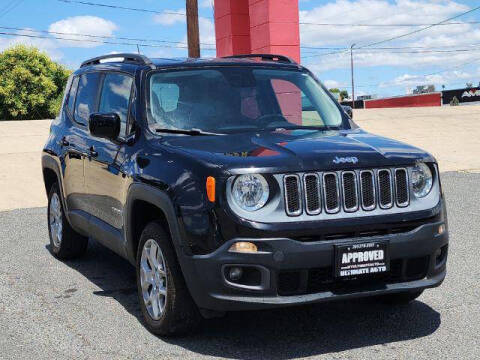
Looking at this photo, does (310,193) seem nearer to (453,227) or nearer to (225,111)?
(225,111)

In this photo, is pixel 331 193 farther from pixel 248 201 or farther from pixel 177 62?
pixel 177 62

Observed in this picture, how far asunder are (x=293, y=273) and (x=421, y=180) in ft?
3.60

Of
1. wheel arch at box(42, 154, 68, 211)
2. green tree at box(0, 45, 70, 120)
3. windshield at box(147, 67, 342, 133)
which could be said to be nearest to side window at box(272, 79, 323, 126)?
windshield at box(147, 67, 342, 133)

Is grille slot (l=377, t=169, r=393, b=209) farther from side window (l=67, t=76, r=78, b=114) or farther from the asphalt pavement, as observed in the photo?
side window (l=67, t=76, r=78, b=114)

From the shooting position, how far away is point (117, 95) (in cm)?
614

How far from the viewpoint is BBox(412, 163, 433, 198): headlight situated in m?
4.81

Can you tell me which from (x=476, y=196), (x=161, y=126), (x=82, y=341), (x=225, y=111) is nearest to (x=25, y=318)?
(x=82, y=341)

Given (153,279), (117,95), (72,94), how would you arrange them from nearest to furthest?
1. (153,279)
2. (117,95)
3. (72,94)

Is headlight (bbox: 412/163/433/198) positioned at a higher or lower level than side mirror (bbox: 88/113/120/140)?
lower

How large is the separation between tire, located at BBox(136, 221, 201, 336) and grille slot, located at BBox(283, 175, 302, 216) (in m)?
0.84

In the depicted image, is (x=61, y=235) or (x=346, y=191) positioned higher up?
(x=346, y=191)

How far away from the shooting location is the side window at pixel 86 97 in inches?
265

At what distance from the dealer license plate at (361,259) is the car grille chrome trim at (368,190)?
0.23 metres

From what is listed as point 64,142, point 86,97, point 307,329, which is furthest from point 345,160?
point 64,142
